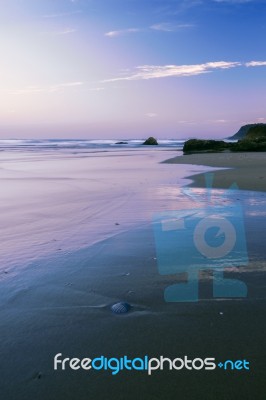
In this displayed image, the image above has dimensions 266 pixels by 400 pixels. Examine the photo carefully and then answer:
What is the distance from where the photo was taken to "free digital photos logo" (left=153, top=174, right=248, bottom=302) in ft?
11.2

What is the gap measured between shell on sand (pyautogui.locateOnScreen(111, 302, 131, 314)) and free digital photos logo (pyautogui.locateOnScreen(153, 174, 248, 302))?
1.24 feet

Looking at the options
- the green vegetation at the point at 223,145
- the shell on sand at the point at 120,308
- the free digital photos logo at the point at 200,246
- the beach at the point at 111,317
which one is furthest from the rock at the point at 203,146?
the shell on sand at the point at 120,308

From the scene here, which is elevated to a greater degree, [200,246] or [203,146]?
[203,146]

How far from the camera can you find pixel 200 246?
186 inches

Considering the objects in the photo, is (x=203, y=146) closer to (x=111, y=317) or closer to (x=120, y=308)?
(x=120, y=308)

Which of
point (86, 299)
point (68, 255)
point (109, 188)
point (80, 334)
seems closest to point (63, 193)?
point (109, 188)

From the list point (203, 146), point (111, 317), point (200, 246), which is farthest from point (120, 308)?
point (203, 146)

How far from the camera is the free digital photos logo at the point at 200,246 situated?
11.2ft

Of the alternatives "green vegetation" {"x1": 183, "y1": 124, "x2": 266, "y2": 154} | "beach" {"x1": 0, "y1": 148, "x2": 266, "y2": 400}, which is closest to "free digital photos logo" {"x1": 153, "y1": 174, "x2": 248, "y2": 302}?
"beach" {"x1": 0, "y1": 148, "x2": 266, "y2": 400}

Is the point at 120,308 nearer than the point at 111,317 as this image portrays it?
No

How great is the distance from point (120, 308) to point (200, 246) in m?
1.97

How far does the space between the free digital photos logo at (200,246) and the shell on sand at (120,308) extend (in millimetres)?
377

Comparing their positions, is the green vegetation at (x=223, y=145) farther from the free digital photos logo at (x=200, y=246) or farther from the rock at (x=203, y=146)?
the free digital photos logo at (x=200, y=246)

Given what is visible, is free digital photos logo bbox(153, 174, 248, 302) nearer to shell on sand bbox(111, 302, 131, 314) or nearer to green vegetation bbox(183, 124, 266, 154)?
shell on sand bbox(111, 302, 131, 314)
